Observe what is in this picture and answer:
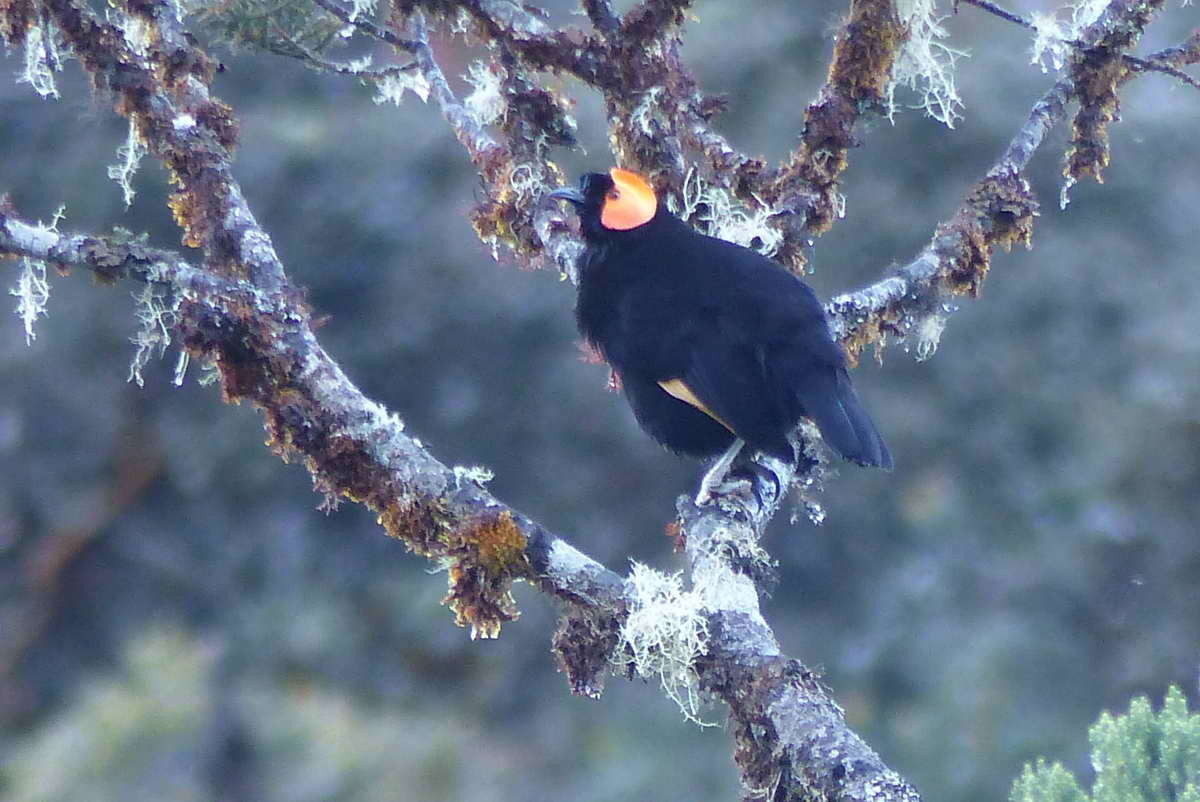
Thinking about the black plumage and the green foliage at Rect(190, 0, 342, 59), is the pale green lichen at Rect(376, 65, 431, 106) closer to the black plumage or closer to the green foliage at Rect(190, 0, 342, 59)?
the green foliage at Rect(190, 0, 342, 59)

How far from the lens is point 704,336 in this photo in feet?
10.8

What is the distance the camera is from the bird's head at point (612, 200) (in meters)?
3.42

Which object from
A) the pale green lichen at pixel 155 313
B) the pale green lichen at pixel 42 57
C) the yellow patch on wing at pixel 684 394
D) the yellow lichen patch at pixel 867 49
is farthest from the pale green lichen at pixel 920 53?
the pale green lichen at pixel 42 57

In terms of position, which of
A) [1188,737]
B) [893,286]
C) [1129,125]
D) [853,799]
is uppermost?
[1129,125]

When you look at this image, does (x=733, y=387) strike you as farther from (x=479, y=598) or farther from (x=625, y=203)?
(x=479, y=598)

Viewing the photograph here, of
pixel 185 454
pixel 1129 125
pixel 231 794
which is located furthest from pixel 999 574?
pixel 185 454

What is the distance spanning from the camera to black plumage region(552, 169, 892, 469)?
3.13m

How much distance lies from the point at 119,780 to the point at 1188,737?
607 centimetres

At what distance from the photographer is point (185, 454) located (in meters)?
9.68

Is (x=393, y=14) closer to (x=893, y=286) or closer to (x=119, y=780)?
(x=893, y=286)

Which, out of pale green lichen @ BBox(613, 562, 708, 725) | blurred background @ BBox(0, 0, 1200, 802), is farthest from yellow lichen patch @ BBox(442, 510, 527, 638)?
blurred background @ BBox(0, 0, 1200, 802)

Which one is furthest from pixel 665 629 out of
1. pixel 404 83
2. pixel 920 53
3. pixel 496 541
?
pixel 404 83

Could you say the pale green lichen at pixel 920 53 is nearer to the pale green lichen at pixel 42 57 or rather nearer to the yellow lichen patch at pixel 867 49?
the yellow lichen patch at pixel 867 49

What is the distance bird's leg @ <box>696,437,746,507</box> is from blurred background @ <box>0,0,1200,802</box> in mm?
5159
